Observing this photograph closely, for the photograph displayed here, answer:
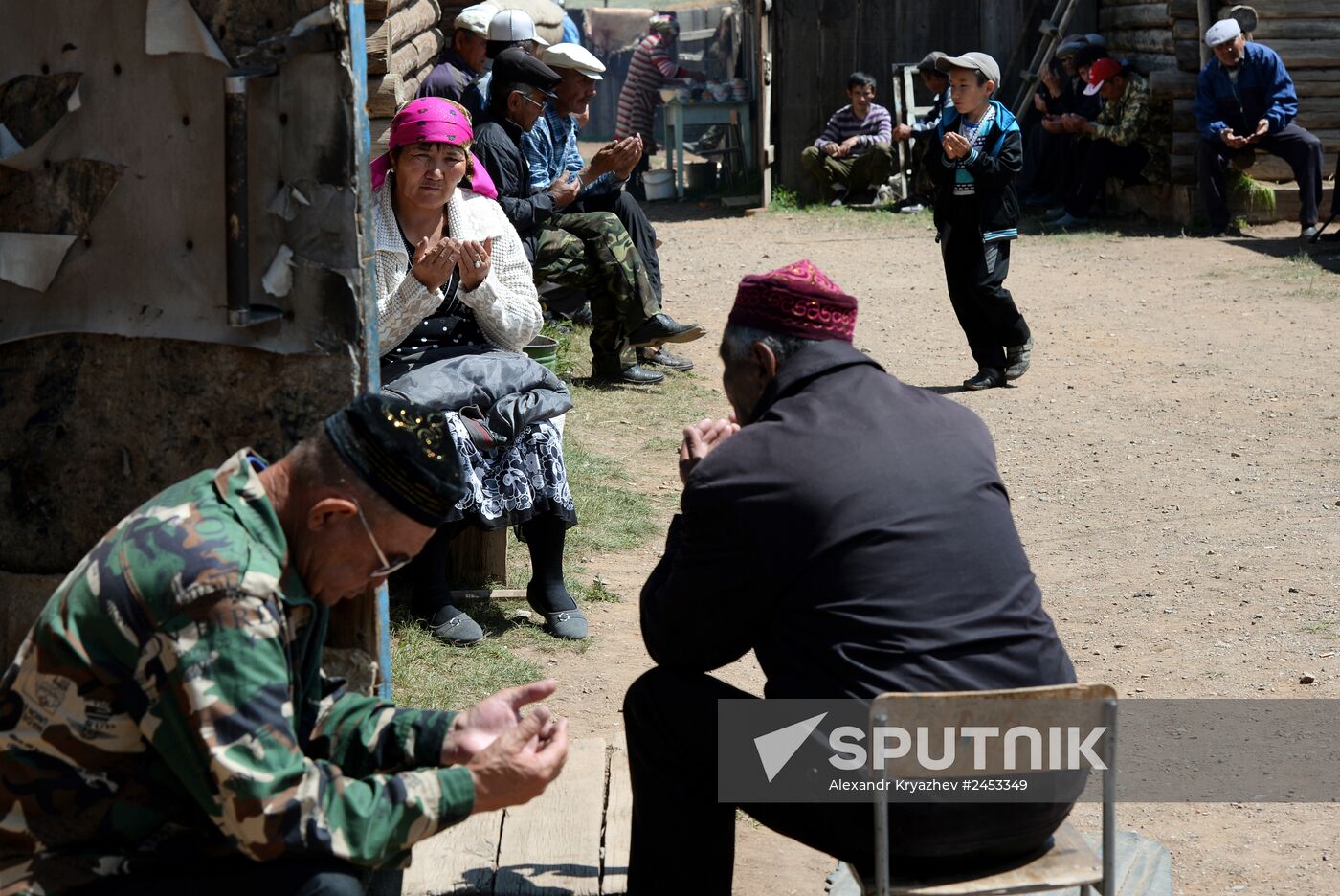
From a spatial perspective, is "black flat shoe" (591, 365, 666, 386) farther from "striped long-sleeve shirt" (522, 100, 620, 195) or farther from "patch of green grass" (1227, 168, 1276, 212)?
"patch of green grass" (1227, 168, 1276, 212)

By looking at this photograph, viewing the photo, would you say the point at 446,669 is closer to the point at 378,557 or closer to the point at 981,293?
the point at 378,557

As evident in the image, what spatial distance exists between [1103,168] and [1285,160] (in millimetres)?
1798

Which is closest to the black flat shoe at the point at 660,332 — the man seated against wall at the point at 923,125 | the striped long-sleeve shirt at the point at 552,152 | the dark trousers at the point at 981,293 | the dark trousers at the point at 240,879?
the striped long-sleeve shirt at the point at 552,152

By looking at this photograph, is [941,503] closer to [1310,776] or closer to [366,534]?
[366,534]

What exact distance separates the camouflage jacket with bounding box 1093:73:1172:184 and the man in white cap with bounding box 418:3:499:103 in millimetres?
7358

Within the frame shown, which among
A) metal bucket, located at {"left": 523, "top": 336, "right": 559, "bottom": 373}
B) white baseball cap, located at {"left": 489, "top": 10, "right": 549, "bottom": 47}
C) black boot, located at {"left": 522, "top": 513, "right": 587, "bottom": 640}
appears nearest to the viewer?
black boot, located at {"left": 522, "top": 513, "right": 587, "bottom": 640}

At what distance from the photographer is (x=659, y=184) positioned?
669 inches

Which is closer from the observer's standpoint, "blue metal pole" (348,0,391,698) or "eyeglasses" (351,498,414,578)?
"eyeglasses" (351,498,414,578)

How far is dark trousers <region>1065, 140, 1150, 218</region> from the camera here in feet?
46.8

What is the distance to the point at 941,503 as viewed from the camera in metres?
2.73

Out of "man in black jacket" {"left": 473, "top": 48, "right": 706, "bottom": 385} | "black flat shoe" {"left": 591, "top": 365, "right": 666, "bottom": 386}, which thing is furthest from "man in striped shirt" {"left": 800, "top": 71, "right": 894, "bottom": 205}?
"black flat shoe" {"left": 591, "top": 365, "right": 666, "bottom": 386}

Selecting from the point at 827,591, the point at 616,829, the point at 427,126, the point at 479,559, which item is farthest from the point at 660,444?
the point at 827,591

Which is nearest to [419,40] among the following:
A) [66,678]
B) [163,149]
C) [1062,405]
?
[1062,405]

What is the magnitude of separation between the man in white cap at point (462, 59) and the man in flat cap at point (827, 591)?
569 centimetres
